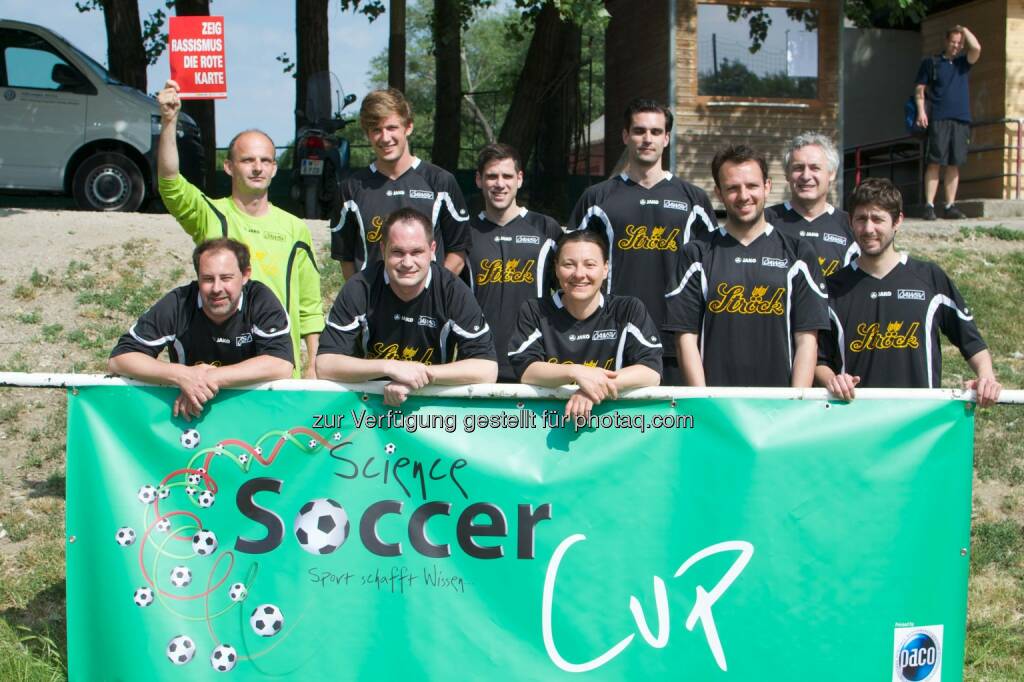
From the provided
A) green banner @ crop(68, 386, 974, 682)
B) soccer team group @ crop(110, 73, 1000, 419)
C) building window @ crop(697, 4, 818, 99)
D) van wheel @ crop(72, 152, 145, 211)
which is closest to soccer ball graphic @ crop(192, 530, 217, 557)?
green banner @ crop(68, 386, 974, 682)

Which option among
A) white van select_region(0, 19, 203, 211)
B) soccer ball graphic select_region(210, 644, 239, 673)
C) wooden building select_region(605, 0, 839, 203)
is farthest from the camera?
wooden building select_region(605, 0, 839, 203)

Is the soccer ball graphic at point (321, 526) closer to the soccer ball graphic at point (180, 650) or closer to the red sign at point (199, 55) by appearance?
the soccer ball graphic at point (180, 650)

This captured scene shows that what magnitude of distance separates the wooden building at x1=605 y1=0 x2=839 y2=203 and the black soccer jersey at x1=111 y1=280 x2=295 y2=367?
10.8m

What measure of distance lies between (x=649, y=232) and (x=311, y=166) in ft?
30.2

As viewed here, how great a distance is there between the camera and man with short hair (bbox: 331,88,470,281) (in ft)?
17.5

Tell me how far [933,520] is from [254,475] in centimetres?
254

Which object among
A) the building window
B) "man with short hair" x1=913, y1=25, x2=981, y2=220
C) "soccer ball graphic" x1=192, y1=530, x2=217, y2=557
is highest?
the building window

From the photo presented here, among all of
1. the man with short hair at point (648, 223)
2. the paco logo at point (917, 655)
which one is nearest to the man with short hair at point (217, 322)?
the man with short hair at point (648, 223)

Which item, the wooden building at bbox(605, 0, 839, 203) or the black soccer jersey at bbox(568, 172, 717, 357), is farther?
the wooden building at bbox(605, 0, 839, 203)

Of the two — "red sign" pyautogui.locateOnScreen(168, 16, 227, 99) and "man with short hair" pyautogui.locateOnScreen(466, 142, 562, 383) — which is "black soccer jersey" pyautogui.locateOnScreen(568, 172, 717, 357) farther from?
Result: "red sign" pyautogui.locateOnScreen(168, 16, 227, 99)

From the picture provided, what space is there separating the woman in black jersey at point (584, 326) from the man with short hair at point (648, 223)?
32.2 inches

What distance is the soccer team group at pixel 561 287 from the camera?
436cm

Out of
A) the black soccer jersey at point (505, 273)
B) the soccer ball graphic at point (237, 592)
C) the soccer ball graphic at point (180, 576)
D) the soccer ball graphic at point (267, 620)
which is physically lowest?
the soccer ball graphic at point (267, 620)

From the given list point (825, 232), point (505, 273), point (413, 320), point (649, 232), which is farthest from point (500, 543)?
point (825, 232)
